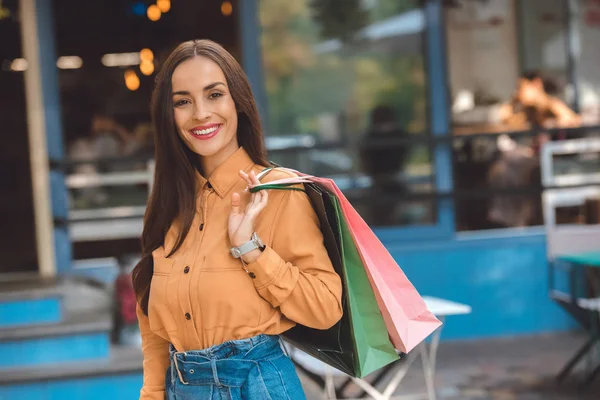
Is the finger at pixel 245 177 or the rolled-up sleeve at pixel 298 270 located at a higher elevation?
the finger at pixel 245 177

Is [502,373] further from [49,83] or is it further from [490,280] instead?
[49,83]

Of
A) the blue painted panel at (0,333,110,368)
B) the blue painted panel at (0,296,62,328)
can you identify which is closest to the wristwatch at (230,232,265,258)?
the blue painted panel at (0,333,110,368)

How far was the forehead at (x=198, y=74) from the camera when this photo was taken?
226 centimetres

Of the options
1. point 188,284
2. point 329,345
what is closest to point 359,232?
point 329,345

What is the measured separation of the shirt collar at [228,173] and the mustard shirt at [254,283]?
2.3 inches

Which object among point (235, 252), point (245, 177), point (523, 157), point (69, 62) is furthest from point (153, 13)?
point (235, 252)

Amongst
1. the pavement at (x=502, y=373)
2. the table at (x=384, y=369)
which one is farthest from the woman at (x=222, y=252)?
the pavement at (x=502, y=373)

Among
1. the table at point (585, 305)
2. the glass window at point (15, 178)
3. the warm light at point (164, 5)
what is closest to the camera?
the table at point (585, 305)

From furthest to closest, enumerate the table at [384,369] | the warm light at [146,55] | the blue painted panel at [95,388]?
the warm light at [146,55] < the blue painted panel at [95,388] < the table at [384,369]

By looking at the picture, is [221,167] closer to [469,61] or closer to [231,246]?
[231,246]

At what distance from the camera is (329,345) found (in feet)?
7.27

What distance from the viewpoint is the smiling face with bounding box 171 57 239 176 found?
226 centimetres

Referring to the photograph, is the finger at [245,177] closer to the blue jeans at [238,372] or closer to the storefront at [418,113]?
the blue jeans at [238,372]

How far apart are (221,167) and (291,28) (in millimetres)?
5250
